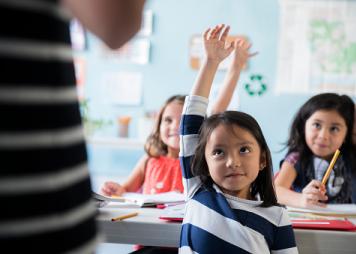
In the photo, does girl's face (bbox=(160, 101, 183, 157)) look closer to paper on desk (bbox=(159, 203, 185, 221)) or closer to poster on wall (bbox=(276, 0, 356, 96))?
paper on desk (bbox=(159, 203, 185, 221))

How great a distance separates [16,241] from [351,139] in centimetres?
149

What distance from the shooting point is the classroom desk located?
1.09 metres

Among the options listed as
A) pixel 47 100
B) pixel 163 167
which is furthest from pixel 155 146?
pixel 47 100

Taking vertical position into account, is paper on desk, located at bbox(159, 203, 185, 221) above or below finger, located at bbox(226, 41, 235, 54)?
below

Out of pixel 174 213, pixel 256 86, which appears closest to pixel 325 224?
pixel 174 213

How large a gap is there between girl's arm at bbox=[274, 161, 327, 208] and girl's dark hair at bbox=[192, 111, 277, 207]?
205 millimetres

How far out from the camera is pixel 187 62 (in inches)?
125

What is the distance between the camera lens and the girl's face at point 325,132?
166cm

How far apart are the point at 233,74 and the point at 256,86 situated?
1485 millimetres

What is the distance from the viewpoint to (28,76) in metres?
0.45

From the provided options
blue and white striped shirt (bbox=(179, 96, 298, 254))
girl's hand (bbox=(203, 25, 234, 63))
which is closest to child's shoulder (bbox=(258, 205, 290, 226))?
blue and white striped shirt (bbox=(179, 96, 298, 254))

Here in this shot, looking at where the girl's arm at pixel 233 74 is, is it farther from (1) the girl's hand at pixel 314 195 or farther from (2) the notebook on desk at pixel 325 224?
(2) the notebook on desk at pixel 325 224

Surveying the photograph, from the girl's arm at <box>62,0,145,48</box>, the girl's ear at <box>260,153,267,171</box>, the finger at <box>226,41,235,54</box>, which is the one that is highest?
the finger at <box>226,41,235,54</box>

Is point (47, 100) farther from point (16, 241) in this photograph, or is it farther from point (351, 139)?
point (351, 139)
